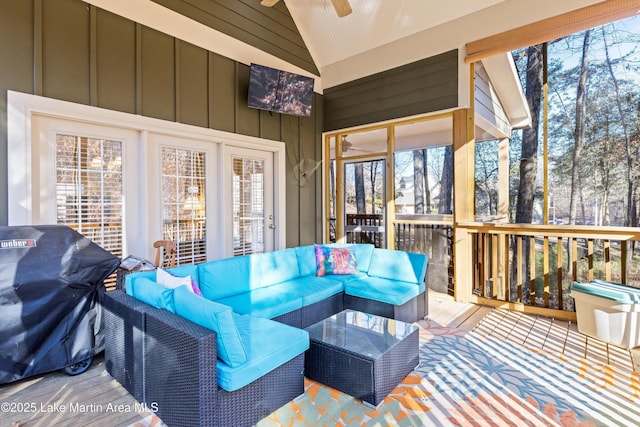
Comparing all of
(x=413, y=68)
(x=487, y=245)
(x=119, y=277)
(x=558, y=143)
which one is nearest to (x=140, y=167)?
(x=119, y=277)

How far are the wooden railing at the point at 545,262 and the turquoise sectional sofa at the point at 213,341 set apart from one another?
1.68 meters

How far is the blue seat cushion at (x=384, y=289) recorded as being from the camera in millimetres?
3230

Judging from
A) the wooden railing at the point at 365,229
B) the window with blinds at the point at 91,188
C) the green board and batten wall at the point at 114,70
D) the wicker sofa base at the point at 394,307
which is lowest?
the wicker sofa base at the point at 394,307

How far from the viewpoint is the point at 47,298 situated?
2.32m

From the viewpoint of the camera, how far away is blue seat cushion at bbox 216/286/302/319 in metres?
2.72

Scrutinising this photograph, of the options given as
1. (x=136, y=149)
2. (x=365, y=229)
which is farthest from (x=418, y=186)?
(x=136, y=149)

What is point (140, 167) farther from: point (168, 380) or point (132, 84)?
point (168, 380)

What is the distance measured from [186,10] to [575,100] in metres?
4.91

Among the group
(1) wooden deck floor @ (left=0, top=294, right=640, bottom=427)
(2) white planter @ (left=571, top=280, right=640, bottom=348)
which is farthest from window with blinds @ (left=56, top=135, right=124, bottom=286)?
(2) white planter @ (left=571, top=280, right=640, bottom=348)

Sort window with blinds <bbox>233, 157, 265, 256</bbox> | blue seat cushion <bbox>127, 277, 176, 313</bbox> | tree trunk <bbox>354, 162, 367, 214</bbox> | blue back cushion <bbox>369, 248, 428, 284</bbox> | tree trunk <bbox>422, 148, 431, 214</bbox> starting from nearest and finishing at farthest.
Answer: blue seat cushion <bbox>127, 277, 176, 313</bbox>
blue back cushion <bbox>369, 248, 428, 284</bbox>
window with blinds <bbox>233, 157, 265, 256</bbox>
tree trunk <bbox>422, 148, 431, 214</bbox>
tree trunk <bbox>354, 162, 367, 214</bbox>

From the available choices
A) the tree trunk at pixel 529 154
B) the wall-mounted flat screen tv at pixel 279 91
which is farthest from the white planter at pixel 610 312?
the wall-mounted flat screen tv at pixel 279 91

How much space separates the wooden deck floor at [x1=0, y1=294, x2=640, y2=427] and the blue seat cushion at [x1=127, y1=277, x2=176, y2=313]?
66cm

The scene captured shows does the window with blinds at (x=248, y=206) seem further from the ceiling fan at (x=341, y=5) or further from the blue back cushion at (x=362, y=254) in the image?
the ceiling fan at (x=341, y=5)

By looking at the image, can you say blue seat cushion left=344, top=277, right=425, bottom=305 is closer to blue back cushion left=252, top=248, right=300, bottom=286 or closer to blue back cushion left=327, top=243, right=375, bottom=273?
blue back cushion left=327, top=243, right=375, bottom=273
